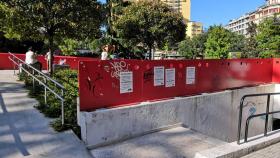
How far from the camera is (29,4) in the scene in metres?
13.0

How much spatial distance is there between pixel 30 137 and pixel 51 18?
8268 mm

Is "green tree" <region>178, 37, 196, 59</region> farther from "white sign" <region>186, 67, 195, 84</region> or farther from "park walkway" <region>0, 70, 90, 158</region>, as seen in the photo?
"park walkway" <region>0, 70, 90, 158</region>

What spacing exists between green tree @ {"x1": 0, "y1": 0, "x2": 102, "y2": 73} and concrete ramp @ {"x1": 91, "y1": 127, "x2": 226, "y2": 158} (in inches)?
307

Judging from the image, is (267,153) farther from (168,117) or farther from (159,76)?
(159,76)

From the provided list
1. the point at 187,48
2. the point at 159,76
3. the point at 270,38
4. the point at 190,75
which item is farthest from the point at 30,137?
the point at 187,48

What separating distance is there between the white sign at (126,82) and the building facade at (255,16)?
401ft

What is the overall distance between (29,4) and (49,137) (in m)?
8.08

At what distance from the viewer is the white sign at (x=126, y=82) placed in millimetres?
7481

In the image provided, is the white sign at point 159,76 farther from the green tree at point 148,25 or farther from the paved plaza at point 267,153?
the green tree at point 148,25

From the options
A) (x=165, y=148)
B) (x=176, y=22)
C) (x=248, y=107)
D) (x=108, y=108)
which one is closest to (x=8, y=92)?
(x=108, y=108)

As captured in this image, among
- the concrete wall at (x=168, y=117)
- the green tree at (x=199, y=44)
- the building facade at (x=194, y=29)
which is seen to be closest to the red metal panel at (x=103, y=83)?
the concrete wall at (x=168, y=117)

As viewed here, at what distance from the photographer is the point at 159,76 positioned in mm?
8414

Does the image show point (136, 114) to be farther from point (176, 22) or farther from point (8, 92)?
point (176, 22)

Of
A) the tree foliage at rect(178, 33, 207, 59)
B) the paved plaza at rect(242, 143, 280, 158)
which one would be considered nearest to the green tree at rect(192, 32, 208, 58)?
the tree foliage at rect(178, 33, 207, 59)
